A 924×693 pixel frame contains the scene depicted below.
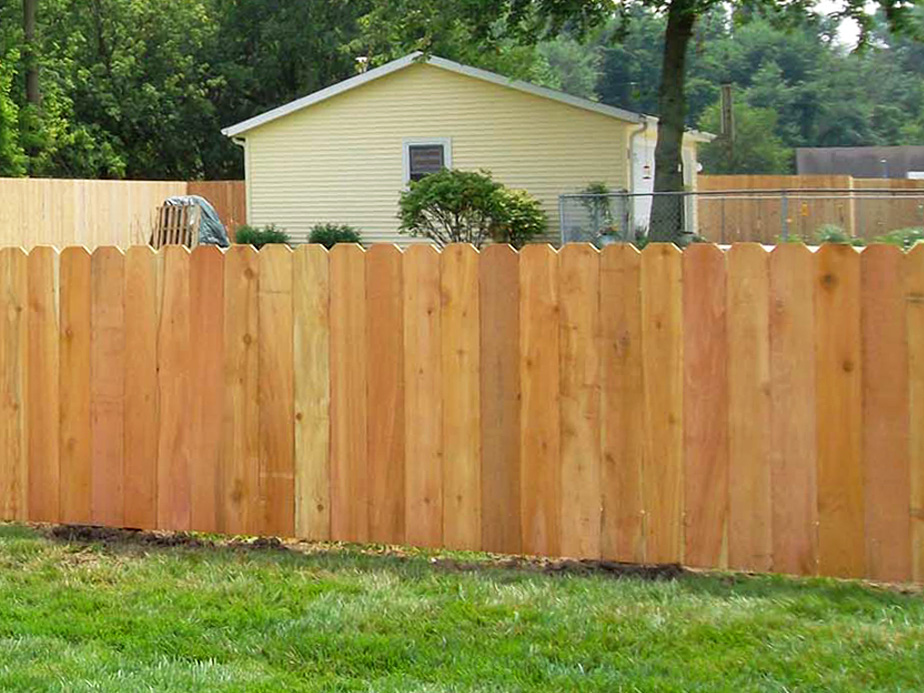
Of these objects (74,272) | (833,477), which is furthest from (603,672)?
(74,272)

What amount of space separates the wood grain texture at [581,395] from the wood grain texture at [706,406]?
1.24ft

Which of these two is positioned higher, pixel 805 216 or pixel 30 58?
pixel 30 58

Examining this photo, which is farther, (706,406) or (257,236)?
(257,236)

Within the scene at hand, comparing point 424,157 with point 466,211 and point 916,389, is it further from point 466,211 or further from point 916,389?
point 916,389

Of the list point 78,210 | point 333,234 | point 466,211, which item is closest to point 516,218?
point 466,211

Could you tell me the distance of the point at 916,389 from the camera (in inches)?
223

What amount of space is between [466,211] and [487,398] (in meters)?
21.1

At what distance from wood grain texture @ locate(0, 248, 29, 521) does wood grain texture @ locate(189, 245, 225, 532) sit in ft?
2.94

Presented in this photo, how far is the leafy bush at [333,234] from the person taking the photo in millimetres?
30156

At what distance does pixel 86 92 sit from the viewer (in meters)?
42.8

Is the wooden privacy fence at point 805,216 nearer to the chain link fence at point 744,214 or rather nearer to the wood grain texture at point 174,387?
the chain link fence at point 744,214

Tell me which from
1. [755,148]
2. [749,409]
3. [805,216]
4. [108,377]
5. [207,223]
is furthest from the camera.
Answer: [755,148]

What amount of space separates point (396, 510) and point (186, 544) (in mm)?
1069

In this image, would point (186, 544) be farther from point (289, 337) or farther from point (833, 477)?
point (833, 477)
